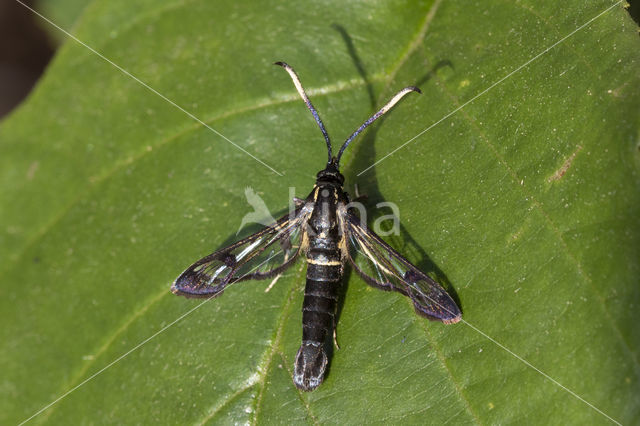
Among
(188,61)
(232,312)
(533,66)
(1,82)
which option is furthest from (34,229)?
(1,82)

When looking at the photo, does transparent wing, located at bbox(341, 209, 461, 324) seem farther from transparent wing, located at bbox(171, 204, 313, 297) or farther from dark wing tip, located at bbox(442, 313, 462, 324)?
transparent wing, located at bbox(171, 204, 313, 297)

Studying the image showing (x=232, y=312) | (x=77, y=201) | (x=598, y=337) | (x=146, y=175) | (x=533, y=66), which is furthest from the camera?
(x=77, y=201)

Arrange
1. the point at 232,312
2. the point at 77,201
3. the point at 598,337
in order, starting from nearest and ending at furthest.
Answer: the point at 598,337 < the point at 232,312 < the point at 77,201

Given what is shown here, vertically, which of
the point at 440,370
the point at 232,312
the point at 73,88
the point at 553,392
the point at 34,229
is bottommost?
the point at 553,392

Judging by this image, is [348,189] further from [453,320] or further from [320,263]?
[453,320]

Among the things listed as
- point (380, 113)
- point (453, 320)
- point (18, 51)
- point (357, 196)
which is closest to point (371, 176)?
point (357, 196)

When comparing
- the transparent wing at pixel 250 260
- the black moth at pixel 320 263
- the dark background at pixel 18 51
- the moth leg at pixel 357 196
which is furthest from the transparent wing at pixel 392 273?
the dark background at pixel 18 51

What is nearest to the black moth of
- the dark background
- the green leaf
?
the green leaf

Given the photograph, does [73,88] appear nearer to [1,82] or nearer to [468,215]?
[468,215]
